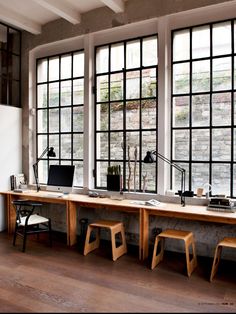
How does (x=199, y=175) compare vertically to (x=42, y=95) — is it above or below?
below

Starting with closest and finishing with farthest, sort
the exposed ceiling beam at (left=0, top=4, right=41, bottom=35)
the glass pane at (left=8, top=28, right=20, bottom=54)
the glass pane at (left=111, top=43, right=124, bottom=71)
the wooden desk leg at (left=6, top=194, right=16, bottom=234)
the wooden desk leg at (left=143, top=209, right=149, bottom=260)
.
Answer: the wooden desk leg at (left=143, top=209, right=149, bottom=260)
the glass pane at (left=111, top=43, right=124, bottom=71)
the exposed ceiling beam at (left=0, top=4, right=41, bottom=35)
the wooden desk leg at (left=6, top=194, right=16, bottom=234)
the glass pane at (left=8, top=28, right=20, bottom=54)

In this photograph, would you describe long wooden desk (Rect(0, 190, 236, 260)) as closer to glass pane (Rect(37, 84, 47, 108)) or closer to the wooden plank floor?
the wooden plank floor

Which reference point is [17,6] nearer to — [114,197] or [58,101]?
[58,101]

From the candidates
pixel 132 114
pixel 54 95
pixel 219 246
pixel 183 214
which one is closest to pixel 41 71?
pixel 54 95

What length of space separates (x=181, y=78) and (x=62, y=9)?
2153 millimetres

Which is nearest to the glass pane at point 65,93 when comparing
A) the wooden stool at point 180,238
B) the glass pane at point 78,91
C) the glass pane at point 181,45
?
the glass pane at point 78,91

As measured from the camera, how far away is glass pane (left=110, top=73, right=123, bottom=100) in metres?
4.48

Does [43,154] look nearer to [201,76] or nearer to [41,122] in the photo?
[41,122]

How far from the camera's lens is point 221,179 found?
3.76 meters

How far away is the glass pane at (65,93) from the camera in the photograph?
4.99 meters

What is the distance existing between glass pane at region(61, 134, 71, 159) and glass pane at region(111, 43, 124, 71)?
4.74 ft

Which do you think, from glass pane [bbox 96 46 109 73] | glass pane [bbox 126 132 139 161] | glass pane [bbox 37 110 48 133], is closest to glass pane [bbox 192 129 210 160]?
glass pane [bbox 126 132 139 161]

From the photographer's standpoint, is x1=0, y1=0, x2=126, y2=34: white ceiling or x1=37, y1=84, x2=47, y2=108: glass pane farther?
x1=37, y1=84, x2=47, y2=108: glass pane

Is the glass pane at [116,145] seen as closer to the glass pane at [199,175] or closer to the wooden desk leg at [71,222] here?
the wooden desk leg at [71,222]
